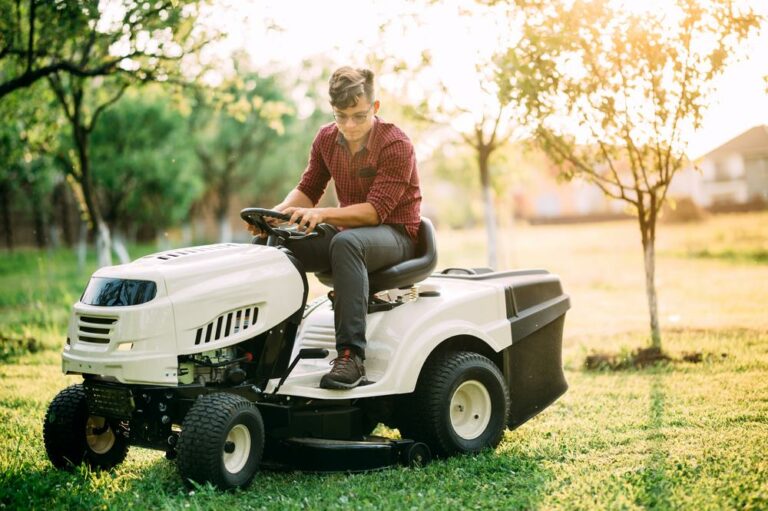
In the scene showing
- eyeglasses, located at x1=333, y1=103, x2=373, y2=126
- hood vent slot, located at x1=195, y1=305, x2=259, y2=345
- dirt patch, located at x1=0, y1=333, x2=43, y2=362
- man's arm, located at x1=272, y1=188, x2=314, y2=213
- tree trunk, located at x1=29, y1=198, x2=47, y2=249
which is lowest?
dirt patch, located at x1=0, y1=333, x2=43, y2=362

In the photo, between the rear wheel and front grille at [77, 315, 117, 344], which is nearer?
front grille at [77, 315, 117, 344]

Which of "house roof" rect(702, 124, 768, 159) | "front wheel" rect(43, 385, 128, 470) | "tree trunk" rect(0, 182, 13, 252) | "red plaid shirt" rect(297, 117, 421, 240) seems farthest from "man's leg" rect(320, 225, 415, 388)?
"tree trunk" rect(0, 182, 13, 252)

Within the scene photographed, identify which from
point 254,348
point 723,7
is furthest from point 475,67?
point 254,348

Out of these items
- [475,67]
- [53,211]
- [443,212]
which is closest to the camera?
[475,67]

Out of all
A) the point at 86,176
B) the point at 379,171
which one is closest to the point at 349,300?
the point at 379,171

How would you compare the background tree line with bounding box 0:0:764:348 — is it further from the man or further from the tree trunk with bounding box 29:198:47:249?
the tree trunk with bounding box 29:198:47:249

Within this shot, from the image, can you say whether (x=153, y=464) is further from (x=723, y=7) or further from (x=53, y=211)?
(x=53, y=211)

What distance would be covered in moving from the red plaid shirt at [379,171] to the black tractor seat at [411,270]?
0.07m

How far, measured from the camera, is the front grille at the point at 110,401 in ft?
13.0

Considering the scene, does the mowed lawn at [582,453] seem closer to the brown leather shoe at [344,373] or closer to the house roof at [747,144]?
the brown leather shoe at [344,373]

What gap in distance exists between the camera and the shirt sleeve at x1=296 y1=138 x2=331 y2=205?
4918 mm

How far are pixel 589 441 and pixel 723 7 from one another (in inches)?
165

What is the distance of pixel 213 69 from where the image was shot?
1072 cm

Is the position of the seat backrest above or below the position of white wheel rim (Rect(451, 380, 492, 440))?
above
